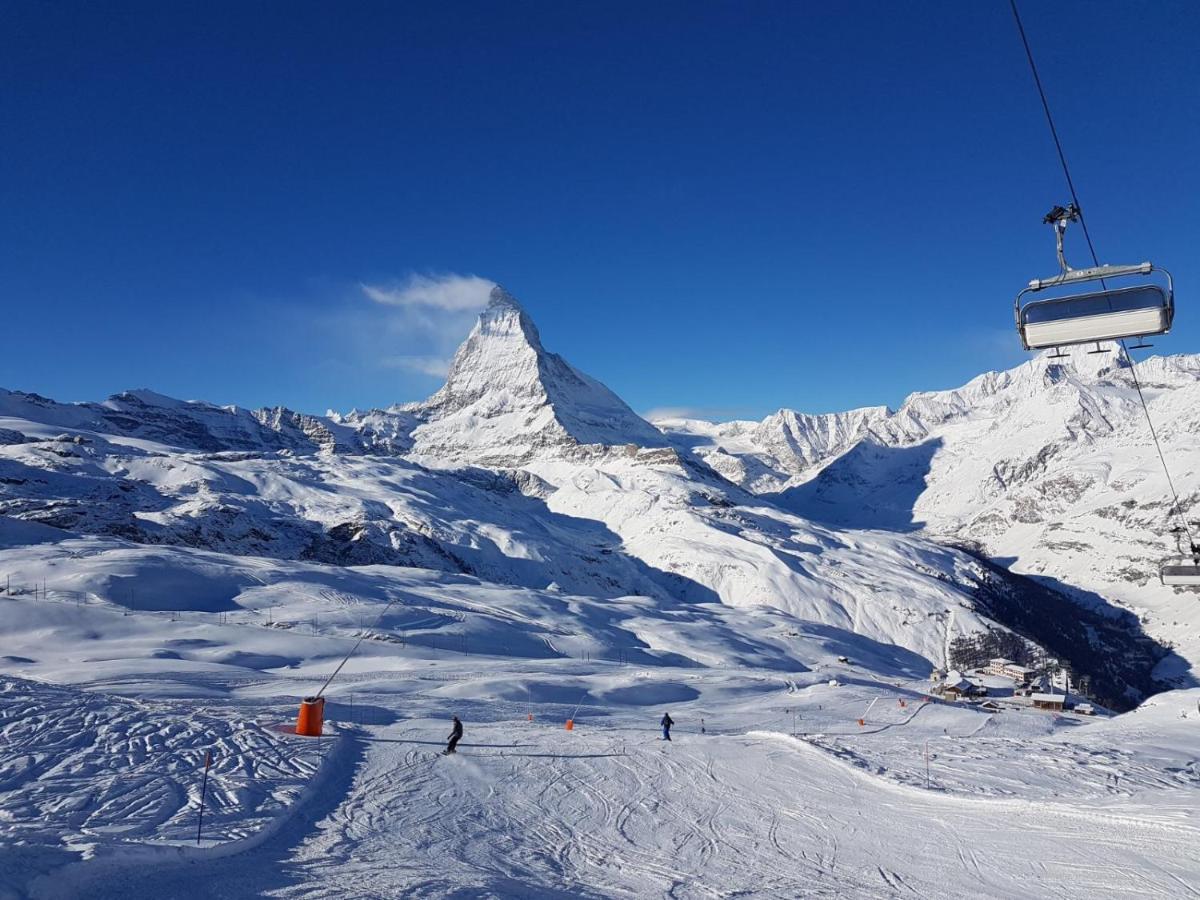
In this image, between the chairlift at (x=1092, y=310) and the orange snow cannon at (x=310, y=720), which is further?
the orange snow cannon at (x=310, y=720)

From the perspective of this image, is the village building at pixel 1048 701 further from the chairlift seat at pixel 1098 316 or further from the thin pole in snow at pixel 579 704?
the chairlift seat at pixel 1098 316

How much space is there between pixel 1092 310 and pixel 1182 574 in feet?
46.5

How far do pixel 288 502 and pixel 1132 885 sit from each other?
169473 mm

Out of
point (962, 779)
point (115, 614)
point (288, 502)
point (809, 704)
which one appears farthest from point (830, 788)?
point (288, 502)

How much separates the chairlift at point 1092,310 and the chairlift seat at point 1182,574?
13110mm

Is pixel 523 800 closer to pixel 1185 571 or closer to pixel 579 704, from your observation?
pixel 1185 571

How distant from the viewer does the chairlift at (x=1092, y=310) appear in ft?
39.7

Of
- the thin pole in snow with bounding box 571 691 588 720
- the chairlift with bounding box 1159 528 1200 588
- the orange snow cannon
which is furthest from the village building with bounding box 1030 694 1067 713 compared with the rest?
the orange snow cannon

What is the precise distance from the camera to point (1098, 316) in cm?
1241

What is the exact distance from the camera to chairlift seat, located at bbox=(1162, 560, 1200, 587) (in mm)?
21484

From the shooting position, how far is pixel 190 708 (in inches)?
1035

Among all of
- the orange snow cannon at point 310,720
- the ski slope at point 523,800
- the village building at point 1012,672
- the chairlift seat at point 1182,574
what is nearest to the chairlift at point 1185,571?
the chairlift seat at point 1182,574

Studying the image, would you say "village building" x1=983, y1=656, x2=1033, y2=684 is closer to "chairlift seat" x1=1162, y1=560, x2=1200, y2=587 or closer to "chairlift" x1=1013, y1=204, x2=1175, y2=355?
"chairlift seat" x1=1162, y1=560, x2=1200, y2=587

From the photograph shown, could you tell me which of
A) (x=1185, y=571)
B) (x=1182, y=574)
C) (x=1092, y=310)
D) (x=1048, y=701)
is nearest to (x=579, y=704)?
(x=1182, y=574)
